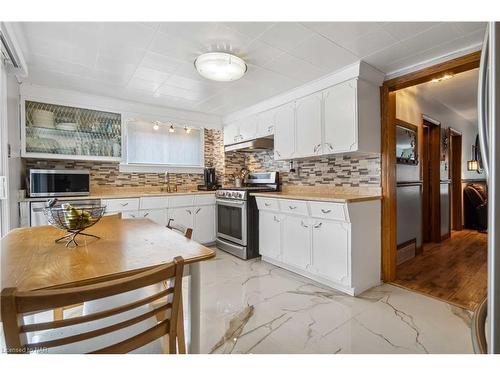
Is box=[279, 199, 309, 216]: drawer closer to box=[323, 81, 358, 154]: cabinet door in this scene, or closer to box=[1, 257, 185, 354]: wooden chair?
box=[323, 81, 358, 154]: cabinet door

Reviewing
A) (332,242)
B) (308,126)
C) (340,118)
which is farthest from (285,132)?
(332,242)

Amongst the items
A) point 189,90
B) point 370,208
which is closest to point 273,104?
point 189,90

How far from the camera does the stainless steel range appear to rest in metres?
3.32

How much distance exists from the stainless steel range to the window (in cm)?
90

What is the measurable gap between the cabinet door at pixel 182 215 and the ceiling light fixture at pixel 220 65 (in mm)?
2019

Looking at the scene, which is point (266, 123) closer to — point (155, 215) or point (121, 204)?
point (155, 215)

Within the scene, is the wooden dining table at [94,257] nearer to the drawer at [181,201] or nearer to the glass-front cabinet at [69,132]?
the glass-front cabinet at [69,132]

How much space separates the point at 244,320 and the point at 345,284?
103 cm

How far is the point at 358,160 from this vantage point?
2844 millimetres

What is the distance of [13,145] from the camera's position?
96.2 inches

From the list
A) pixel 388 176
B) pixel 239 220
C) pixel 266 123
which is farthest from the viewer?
pixel 266 123

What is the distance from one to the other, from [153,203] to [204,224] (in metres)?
0.84

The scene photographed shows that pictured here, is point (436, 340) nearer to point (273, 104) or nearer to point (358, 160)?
point (358, 160)
